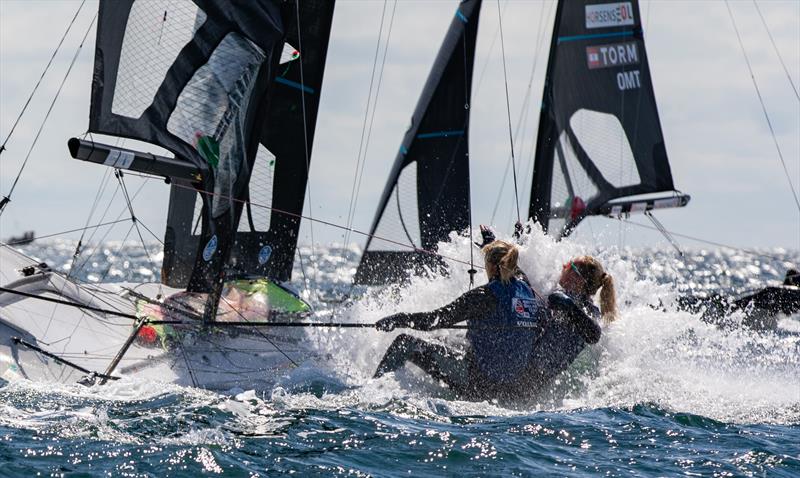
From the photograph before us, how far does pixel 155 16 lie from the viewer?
7.08m

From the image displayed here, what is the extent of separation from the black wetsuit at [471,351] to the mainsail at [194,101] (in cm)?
158

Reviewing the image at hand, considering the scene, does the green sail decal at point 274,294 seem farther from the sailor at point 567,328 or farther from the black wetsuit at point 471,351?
the sailor at point 567,328

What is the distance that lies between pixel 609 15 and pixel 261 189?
5.33 m

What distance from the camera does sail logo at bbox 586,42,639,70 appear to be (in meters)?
12.5

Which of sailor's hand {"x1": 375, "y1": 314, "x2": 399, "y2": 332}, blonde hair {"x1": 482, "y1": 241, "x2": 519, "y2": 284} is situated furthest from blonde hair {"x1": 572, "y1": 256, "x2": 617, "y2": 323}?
sailor's hand {"x1": 375, "y1": 314, "x2": 399, "y2": 332}

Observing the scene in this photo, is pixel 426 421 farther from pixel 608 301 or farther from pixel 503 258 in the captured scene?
pixel 608 301

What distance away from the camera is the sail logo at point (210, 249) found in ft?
25.6

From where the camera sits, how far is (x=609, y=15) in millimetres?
12664

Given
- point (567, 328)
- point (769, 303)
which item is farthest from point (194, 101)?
point (769, 303)

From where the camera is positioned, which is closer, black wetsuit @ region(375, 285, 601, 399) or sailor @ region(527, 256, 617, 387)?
black wetsuit @ region(375, 285, 601, 399)

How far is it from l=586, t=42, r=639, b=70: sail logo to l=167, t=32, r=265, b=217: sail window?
5.81 m

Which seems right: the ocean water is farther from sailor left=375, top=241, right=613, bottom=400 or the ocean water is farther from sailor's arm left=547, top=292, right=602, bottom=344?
sailor's arm left=547, top=292, right=602, bottom=344

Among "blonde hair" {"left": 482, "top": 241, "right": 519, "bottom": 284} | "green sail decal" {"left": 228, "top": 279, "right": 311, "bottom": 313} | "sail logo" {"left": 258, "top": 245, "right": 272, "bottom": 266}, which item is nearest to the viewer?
"blonde hair" {"left": 482, "top": 241, "right": 519, "bottom": 284}

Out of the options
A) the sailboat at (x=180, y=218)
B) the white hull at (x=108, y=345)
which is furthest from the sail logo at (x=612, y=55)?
the white hull at (x=108, y=345)
